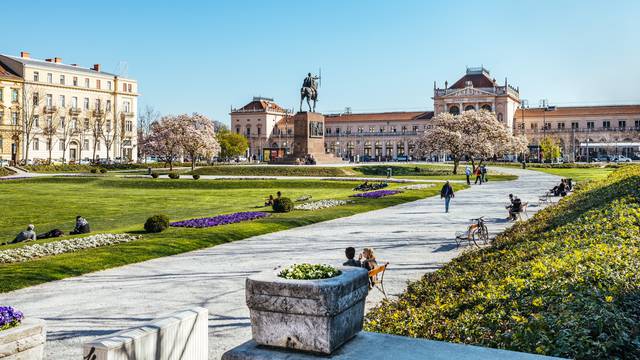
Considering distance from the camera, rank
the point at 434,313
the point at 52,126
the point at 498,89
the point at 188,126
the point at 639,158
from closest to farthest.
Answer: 1. the point at 434,313
2. the point at 188,126
3. the point at 52,126
4. the point at 639,158
5. the point at 498,89

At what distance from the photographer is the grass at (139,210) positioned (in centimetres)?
1575

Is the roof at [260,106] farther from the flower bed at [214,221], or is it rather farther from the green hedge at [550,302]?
the green hedge at [550,302]

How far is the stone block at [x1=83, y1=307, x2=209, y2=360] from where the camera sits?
5551 mm

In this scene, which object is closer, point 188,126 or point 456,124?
point 456,124

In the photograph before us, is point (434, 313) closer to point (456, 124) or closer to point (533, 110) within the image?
point (456, 124)

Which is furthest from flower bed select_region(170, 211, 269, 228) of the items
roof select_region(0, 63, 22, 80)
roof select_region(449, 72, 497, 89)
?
roof select_region(449, 72, 497, 89)

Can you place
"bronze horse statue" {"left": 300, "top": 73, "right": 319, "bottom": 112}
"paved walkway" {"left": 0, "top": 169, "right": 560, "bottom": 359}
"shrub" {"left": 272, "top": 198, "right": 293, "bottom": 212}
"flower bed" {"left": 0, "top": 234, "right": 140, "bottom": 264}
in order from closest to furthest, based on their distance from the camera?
"paved walkway" {"left": 0, "top": 169, "right": 560, "bottom": 359} → "flower bed" {"left": 0, "top": 234, "right": 140, "bottom": 264} → "shrub" {"left": 272, "top": 198, "right": 293, "bottom": 212} → "bronze horse statue" {"left": 300, "top": 73, "right": 319, "bottom": 112}

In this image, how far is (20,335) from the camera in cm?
642

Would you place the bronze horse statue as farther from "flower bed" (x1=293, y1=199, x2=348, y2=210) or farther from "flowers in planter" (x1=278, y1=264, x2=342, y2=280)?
"flowers in planter" (x1=278, y1=264, x2=342, y2=280)

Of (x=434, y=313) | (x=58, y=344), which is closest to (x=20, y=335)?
(x=58, y=344)

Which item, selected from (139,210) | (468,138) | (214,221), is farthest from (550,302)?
(468,138)

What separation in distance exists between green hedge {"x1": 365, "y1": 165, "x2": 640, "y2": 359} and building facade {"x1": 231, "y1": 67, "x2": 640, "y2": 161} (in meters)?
110

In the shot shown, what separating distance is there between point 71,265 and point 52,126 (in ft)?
279

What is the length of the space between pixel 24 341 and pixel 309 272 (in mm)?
3254
